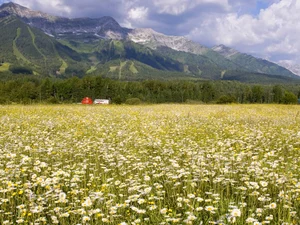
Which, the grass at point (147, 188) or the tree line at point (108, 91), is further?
the tree line at point (108, 91)

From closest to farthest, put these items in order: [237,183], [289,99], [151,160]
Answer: [237,183] → [151,160] → [289,99]

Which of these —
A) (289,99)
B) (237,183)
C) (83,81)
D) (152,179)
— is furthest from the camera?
(83,81)

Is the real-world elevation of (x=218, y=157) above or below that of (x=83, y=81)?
below

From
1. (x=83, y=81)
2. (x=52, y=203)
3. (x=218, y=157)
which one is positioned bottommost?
(x=52, y=203)

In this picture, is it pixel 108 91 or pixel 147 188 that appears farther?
pixel 108 91

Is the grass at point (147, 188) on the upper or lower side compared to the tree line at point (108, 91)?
lower

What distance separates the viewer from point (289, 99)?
73250mm

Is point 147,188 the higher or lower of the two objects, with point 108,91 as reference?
lower

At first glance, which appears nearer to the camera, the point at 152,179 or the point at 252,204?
the point at 252,204

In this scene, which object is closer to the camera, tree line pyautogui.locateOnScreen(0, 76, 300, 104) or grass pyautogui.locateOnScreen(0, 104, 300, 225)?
grass pyautogui.locateOnScreen(0, 104, 300, 225)

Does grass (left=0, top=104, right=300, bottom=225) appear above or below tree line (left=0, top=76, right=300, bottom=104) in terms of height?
below

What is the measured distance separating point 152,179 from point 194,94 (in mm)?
139681

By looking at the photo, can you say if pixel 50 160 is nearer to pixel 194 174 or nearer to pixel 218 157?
pixel 194 174

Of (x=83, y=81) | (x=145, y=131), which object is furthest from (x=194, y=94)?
(x=145, y=131)
